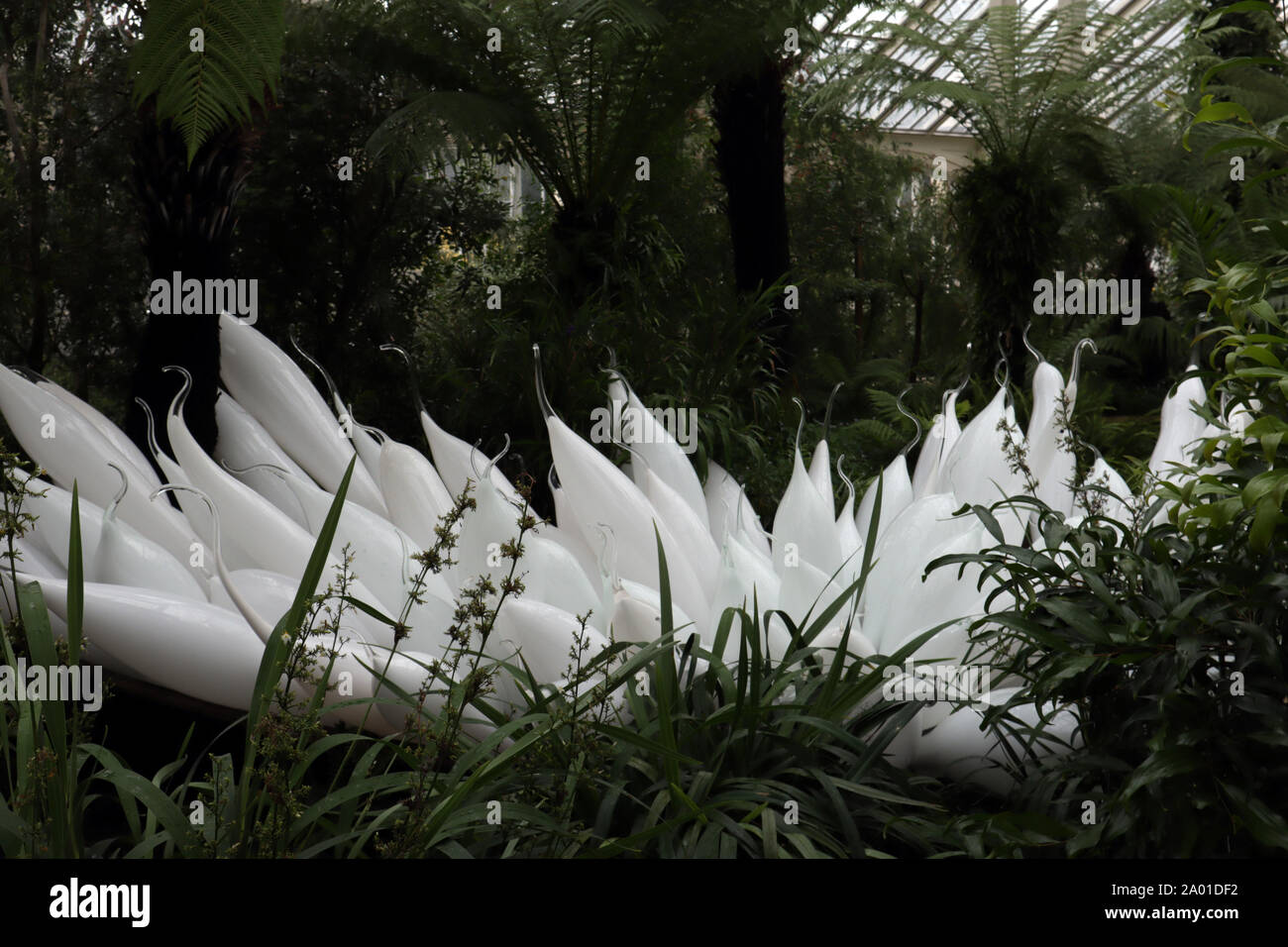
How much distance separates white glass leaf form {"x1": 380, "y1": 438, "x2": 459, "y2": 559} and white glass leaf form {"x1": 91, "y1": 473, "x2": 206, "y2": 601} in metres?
0.39

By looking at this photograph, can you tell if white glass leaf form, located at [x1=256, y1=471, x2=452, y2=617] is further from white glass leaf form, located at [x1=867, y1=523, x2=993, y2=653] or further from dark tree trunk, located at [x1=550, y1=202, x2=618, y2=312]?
dark tree trunk, located at [x1=550, y1=202, x2=618, y2=312]

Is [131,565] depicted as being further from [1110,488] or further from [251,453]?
[1110,488]

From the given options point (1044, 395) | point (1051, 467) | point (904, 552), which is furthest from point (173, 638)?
point (1044, 395)

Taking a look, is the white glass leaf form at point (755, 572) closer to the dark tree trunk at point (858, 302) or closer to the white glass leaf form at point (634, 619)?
the white glass leaf form at point (634, 619)

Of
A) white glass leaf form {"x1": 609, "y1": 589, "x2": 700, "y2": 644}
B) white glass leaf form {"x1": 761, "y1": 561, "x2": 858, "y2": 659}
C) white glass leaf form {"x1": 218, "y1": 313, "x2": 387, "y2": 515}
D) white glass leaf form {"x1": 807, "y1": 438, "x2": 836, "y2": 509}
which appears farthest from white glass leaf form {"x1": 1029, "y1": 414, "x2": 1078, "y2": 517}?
white glass leaf form {"x1": 218, "y1": 313, "x2": 387, "y2": 515}

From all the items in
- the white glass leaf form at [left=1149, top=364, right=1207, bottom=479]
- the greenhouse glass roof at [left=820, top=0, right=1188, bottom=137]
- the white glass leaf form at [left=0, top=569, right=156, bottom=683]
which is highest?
the greenhouse glass roof at [left=820, top=0, right=1188, bottom=137]

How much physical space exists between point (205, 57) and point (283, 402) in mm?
820

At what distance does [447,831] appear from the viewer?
4.02 ft

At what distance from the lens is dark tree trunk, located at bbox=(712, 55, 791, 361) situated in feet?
16.7

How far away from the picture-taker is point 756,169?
16.7 feet

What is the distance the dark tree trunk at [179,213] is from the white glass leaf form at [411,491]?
0.77 m

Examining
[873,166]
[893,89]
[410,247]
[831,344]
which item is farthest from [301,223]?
[873,166]

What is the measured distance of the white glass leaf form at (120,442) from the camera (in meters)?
1.97

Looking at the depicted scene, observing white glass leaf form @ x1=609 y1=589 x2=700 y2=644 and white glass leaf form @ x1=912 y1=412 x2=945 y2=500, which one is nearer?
white glass leaf form @ x1=609 y1=589 x2=700 y2=644
